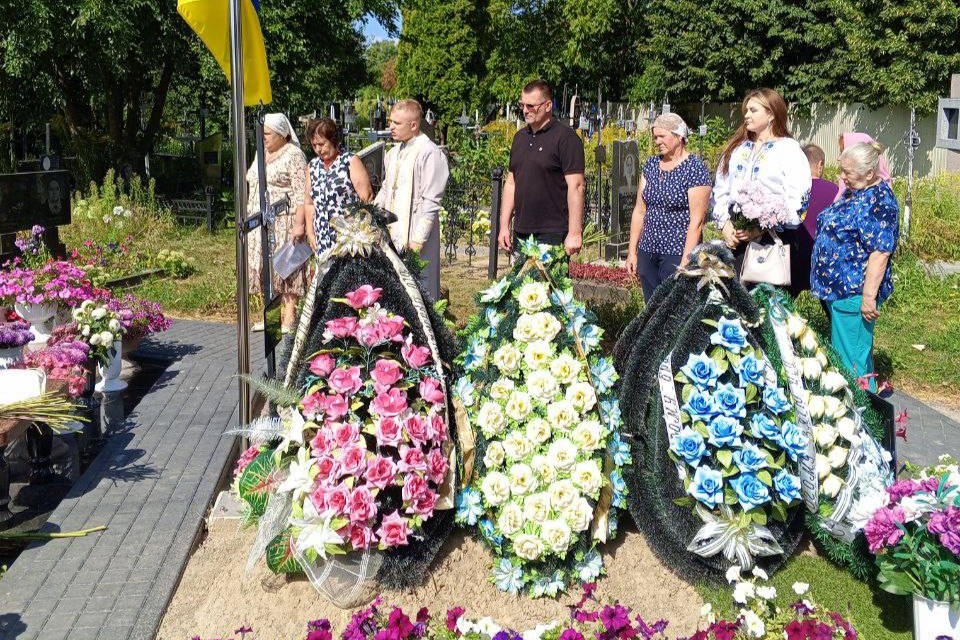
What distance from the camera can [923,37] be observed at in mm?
26219

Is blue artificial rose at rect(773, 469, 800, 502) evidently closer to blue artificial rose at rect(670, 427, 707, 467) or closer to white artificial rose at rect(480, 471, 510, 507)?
blue artificial rose at rect(670, 427, 707, 467)

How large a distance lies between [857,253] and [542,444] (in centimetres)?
252

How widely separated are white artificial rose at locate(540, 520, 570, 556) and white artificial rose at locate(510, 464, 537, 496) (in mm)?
141

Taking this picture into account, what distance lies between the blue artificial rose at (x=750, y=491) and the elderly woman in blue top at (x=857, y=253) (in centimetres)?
172

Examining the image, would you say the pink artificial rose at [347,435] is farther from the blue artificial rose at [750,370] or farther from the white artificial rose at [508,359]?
the blue artificial rose at [750,370]

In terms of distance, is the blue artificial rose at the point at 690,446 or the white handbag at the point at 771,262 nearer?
the blue artificial rose at the point at 690,446

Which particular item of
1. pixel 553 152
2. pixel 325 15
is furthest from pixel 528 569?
pixel 325 15

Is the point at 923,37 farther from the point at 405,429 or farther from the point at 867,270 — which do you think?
the point at 405,429

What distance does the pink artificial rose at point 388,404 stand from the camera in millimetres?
3434

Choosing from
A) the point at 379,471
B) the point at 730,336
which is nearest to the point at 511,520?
the point at 379,471

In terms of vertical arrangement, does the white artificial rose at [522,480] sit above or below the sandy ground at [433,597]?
above

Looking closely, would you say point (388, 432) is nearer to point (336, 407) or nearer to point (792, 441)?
point (336, 407)

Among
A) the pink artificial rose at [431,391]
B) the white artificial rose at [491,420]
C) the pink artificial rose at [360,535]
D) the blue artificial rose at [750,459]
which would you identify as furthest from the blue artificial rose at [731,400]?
the pink artificial rose at [360,535]

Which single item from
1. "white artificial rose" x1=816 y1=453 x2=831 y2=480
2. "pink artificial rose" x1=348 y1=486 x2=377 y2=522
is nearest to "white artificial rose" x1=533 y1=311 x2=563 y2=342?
"pink artificial rose" x1=348 y1=486 x2=377 y2=522
